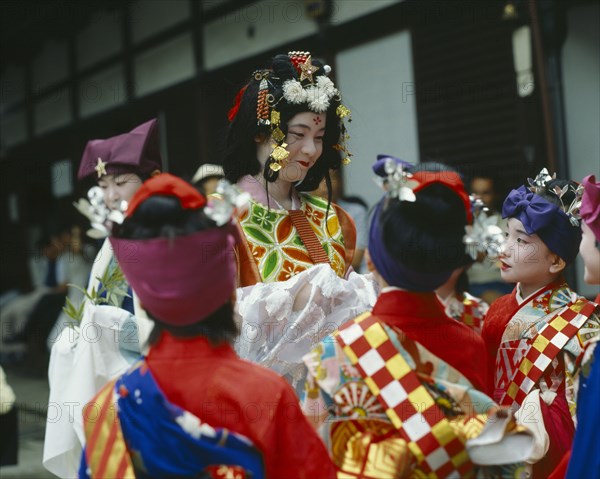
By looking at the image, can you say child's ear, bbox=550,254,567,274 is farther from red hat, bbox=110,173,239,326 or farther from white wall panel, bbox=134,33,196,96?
white wall panel, bbox=134,33,196,96

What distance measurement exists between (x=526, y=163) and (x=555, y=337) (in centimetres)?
354

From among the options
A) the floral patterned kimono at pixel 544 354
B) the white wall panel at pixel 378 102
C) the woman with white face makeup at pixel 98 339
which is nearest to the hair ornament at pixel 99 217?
the woman with white face makeup at pixel 98 339

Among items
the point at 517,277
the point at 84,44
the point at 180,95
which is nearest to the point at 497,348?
the point at 517,277

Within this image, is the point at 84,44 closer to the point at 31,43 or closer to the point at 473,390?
the point at 31,43

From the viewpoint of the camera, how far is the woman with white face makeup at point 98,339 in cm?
352

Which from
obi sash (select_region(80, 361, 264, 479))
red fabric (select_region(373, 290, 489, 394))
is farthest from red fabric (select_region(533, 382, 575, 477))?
obi sash (select_region(80, 361, 264, 479))

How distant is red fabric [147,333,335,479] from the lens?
2.21m

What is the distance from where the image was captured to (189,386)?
225cm

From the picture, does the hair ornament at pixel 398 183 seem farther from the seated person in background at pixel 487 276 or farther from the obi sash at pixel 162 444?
the seated person in background at pixel 487 276

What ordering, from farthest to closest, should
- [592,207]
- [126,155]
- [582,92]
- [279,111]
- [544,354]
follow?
[582,92] → [126,155] → [279,111] → [544,354] → [592,207]

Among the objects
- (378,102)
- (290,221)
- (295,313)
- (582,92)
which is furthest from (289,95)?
(378,102)

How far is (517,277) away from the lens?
3.39 m

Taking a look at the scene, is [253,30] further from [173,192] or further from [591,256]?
[173,192]

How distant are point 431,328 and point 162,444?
2.68ft
